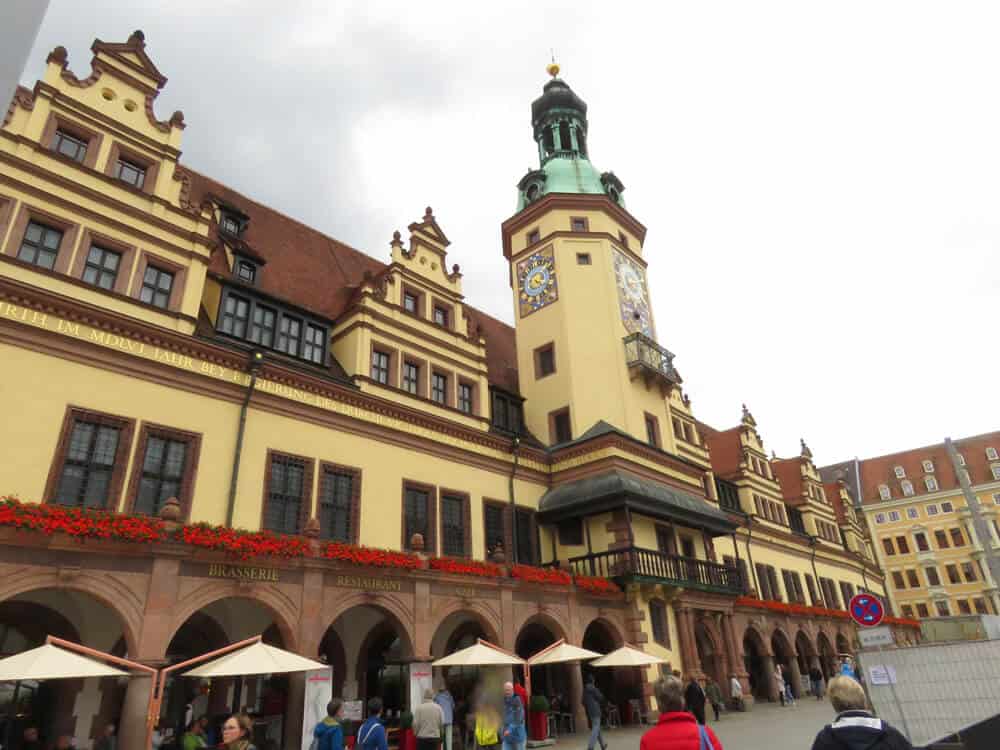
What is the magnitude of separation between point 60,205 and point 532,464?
1793cm

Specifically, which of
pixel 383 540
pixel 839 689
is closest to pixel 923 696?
pixel 839 689

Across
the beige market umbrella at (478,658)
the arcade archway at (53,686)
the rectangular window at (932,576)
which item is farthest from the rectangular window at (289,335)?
the rectangular window at (932,576)

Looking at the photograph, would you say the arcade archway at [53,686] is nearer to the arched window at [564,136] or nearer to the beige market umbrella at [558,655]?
the beige market umbrella at [558,655]

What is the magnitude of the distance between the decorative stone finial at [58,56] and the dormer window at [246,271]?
6682 millimetres

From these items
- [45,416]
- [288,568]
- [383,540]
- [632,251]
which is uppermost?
[632,251]

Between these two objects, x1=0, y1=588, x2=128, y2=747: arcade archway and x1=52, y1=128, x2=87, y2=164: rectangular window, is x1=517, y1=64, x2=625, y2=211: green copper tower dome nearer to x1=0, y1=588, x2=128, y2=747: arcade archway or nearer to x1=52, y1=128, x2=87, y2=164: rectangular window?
x1=52, y1=128, x2=87, y2=164: rectangular window

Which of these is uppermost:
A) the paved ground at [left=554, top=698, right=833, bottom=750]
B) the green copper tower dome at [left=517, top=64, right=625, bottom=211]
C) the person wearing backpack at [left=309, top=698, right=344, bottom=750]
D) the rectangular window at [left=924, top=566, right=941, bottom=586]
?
the green copper tower dome at [left=517, top=64, right=625, bottom=211]

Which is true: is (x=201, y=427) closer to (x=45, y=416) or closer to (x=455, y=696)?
(x=45, y=416)

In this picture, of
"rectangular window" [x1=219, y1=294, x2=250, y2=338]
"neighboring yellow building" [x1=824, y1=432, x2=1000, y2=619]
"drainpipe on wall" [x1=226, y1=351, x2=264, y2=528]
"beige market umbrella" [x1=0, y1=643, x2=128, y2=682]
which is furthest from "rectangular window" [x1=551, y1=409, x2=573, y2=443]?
"neighboring yellow building" [x1=824, y1=432, x2=1000, y2=619]

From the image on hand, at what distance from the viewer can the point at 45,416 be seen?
14258mm

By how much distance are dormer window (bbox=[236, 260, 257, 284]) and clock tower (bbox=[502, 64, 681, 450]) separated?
45.3ft

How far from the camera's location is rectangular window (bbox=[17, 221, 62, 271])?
15.5 metres

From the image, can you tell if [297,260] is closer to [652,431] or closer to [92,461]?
[92,461]

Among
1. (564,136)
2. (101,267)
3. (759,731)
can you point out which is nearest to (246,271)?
(101,267)
